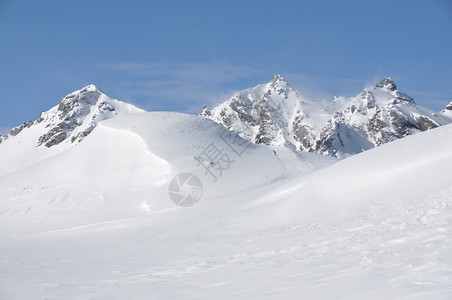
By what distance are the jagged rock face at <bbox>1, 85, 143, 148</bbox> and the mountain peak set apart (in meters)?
91.0

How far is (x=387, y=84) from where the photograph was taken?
174750mm

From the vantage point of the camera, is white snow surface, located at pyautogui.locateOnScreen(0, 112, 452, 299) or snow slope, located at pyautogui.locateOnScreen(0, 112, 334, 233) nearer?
white snow surface, located at pyautogui.locateOnScreen(0, 112, 452, 299)

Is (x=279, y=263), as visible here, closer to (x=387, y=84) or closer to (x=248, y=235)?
(x=248, y=235)

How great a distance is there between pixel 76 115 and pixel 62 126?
5.60m

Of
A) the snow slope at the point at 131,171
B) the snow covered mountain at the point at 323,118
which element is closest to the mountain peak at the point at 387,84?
the snow covered mountain at the point at 323,118

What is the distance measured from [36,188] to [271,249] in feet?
89.1

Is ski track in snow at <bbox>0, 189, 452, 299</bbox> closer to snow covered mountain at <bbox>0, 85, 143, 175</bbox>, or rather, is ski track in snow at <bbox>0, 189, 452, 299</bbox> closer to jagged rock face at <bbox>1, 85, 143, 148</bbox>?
snow covered mountain at <bbox>0, 85, 143, 175</bbox>

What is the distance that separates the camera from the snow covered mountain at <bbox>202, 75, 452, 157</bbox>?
459 ft

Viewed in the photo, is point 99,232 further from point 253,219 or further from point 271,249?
point 271,249

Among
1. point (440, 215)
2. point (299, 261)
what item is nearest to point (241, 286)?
point (299, 261)

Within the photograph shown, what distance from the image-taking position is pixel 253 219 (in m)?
18.4

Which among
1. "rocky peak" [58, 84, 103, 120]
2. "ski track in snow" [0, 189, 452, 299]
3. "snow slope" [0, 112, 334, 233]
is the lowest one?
"ski track in snow" [0, 189, 452, 299]

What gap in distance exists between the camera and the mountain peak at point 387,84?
17288cm

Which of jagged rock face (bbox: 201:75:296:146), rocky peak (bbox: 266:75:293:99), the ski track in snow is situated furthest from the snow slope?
rocky peak (bbox: 266:75:293:99)
